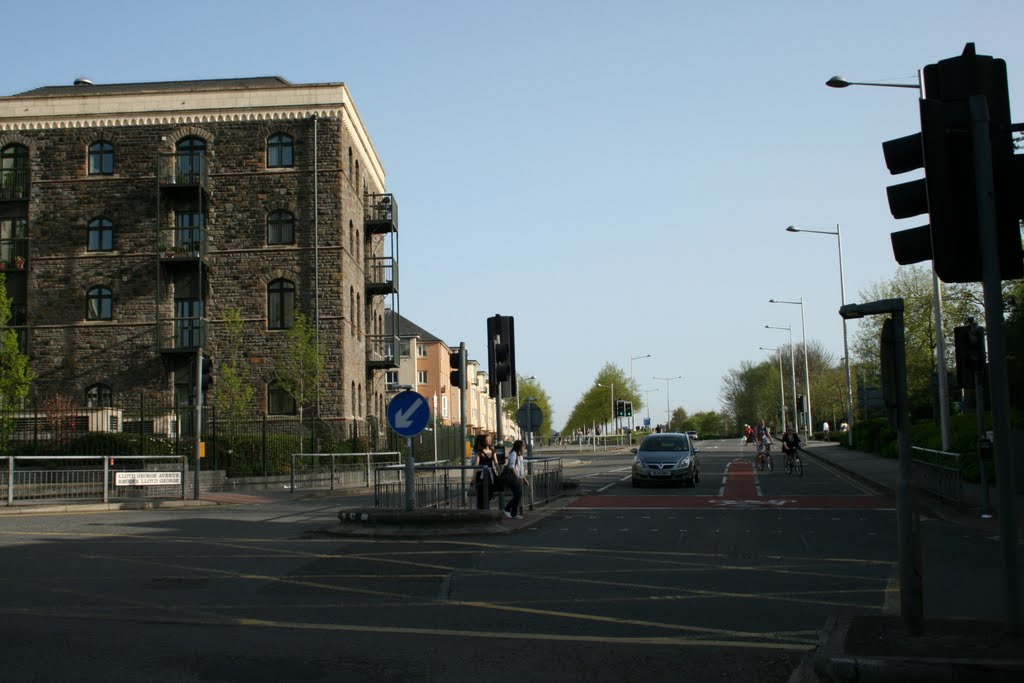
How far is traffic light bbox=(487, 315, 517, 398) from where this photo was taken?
19.7m

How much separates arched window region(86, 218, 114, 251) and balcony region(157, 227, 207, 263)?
2222 millimetres

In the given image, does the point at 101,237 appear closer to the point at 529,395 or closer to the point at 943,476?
the point at 943,476

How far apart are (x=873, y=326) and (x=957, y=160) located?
2415 inches

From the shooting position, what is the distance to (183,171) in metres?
43.0

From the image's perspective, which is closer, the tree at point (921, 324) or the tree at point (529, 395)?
the tree at point (921, 324)

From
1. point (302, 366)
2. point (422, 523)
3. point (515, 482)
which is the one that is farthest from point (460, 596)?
point (302, 366)

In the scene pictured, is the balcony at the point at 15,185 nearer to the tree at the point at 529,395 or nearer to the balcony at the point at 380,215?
the balcony at the point at 380,215

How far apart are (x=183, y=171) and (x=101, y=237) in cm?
433

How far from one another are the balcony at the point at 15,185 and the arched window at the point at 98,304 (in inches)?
198

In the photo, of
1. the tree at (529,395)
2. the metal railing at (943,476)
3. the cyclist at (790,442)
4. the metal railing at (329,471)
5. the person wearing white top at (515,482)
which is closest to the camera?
the person wearing white top at (515,482)

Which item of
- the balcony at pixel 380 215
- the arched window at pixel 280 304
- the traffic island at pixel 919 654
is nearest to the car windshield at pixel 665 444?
the arched window at pixel 280 304

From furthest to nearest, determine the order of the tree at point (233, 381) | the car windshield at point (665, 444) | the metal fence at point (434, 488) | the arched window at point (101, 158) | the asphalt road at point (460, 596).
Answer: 1. the arched window at point (101, 158)
2. the tree at point (233, 381)
3. the car windshield at point (665, 444)
4. the metal fence at point (434, 488)
5. the asphalt road at point (460, 596)

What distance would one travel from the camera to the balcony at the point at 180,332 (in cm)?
4188

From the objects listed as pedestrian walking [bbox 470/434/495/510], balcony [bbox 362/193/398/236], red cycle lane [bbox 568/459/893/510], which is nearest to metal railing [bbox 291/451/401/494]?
red cycle lane [bbox 568/459/893/510]
